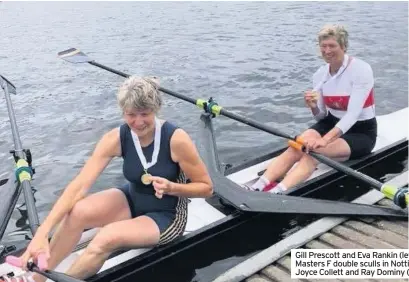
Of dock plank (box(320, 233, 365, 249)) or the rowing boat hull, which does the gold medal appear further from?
dock plank (box(320, 233, 365, 249))

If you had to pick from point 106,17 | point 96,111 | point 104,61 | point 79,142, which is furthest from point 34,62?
point 106,17

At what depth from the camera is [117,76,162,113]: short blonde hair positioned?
3.30 meters

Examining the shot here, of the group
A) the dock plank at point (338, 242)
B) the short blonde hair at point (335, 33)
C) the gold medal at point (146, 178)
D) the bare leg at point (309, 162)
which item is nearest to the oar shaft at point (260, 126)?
the bare leg at point (309, 162)

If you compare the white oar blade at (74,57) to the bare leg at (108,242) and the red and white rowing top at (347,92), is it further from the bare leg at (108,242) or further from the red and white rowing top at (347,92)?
the bare leg at (108,242)

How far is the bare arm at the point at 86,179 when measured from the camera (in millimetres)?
3643

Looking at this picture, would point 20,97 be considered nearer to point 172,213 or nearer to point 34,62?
point 34,62

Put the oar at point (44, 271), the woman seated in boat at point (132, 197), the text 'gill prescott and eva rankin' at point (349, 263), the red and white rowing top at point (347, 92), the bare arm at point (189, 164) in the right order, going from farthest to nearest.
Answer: the red and white rowing top at point (347, 92) → the text 'gill prescott and eva rankin' at point (349, 263) → the bare arm at point (189, 164) → the woman seated in boat at point (132, 197) → the oar at point (44, 271)

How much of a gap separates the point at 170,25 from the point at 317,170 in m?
13.8

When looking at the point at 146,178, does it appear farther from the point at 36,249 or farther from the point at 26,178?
the point at 26,178

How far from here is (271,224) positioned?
4762 millimetres

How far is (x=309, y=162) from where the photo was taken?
521 cm

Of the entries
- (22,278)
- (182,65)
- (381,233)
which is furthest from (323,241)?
(182,65)

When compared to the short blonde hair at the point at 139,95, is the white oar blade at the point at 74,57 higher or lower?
lower

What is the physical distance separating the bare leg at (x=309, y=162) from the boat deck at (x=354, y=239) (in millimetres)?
750
